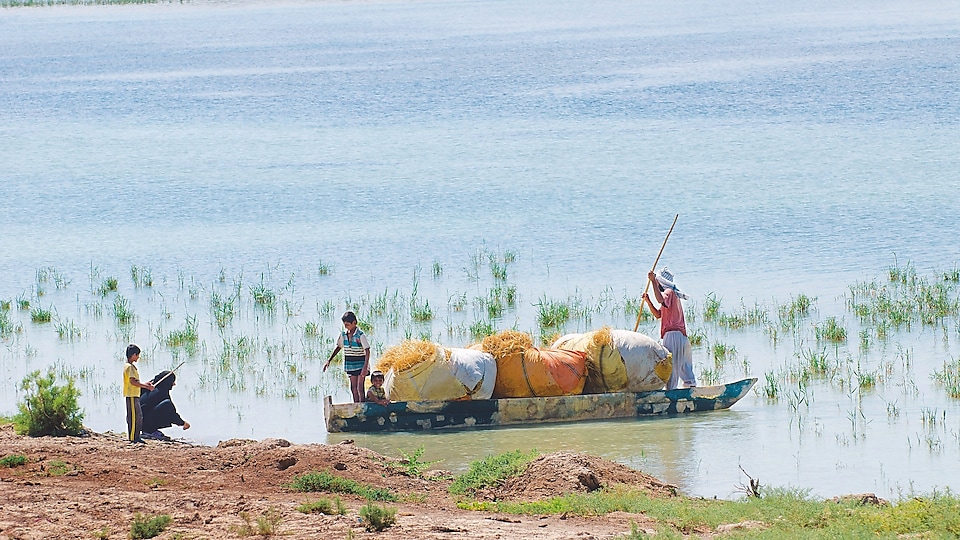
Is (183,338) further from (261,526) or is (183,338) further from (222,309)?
(261,526)

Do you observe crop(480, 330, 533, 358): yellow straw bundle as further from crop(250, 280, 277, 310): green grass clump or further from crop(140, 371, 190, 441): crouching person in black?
crop(250, 280, 277, 310): green grass clump

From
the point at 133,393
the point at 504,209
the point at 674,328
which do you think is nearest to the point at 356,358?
the point at 133,393

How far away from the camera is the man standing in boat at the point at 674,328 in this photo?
48.4 feet

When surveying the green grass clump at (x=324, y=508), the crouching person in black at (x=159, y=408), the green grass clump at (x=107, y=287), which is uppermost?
the green grass clump at (x=107, y=287)

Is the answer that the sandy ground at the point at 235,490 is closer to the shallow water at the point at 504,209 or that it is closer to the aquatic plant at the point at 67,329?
the shallow water at the point at 504,209

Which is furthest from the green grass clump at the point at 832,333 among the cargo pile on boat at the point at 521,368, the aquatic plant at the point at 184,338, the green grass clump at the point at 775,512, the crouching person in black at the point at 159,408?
the crouching person in black at the point at 159,408

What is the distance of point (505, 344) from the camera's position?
14102mm

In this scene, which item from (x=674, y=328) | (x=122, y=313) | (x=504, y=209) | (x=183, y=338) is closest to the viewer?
(x=674, y=328)

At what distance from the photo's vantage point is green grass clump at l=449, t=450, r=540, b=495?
10891 mm

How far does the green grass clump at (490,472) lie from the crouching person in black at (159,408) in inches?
134

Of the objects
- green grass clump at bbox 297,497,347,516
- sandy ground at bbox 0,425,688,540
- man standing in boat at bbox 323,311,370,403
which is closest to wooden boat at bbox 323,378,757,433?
man standing in boat at bbox 323,311,370,403

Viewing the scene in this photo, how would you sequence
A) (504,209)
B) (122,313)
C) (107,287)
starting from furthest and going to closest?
(504,209) < (107,287) < (122,313)

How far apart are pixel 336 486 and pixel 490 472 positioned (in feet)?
4.85

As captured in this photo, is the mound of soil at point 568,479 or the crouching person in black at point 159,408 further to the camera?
the crouching person in black at point 159,408
